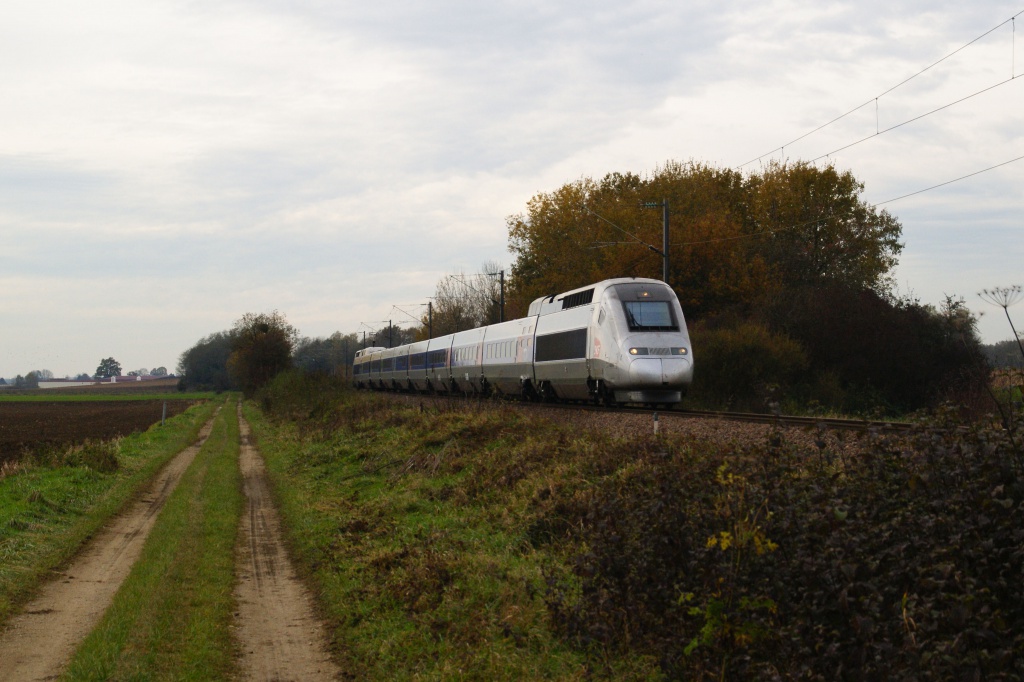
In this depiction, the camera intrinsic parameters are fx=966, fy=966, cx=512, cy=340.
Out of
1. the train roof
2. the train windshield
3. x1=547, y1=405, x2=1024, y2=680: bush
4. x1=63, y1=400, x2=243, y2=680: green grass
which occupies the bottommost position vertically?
x1=63, y1=400, x2=243, y2=680: green grass

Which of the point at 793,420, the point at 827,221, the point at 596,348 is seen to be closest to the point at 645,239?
the point at 827,221

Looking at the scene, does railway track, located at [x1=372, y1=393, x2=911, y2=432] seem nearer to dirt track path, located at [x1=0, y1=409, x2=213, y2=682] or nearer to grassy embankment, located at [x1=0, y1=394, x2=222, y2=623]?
dirt track path, located at [x1=0, y1=409, x2=213, y2=682]

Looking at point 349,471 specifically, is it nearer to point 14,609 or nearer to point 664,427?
point 664,427

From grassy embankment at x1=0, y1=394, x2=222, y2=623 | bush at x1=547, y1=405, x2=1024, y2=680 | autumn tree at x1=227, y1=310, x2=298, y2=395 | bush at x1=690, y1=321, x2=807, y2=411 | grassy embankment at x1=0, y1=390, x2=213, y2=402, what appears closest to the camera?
bush at x1=547, y1=405, x2=1024, y2=680

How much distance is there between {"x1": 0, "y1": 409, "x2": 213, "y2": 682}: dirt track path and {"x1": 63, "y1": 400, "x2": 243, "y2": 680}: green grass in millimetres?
189

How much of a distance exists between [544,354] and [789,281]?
2826 cm

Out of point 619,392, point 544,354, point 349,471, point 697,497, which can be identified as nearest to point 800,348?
point 544,354

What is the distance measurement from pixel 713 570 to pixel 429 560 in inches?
184

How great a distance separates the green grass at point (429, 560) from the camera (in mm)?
8688

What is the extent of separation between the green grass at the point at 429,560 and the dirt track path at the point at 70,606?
2.45 meters

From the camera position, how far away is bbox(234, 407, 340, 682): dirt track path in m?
8.79

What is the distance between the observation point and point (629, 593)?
8.30 m

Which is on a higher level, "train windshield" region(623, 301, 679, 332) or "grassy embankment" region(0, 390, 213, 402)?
"train windshield" region(623, 301, 679, 332)

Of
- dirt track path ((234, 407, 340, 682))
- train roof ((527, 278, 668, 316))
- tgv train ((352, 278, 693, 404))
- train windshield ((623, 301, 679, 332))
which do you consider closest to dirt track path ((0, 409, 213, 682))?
dirt track path ((234, 407, 340, 682))
